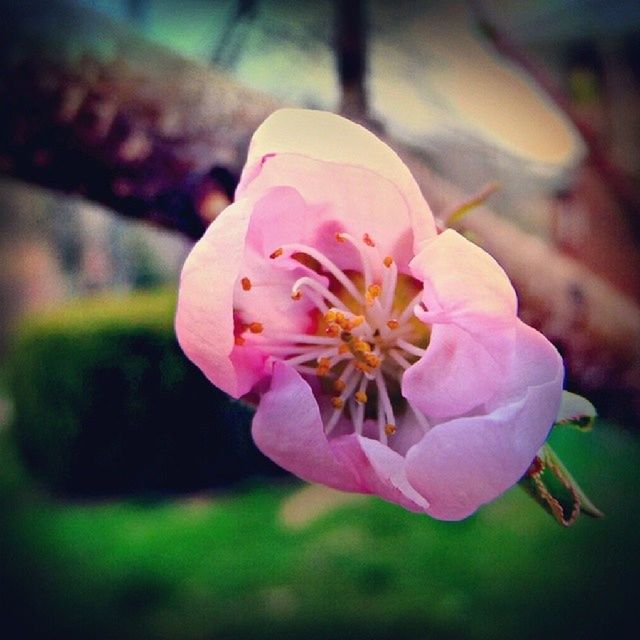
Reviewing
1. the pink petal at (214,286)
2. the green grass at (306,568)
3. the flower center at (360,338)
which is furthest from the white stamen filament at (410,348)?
the green grass at (306,568)

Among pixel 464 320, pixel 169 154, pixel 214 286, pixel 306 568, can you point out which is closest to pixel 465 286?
pixel 464 320

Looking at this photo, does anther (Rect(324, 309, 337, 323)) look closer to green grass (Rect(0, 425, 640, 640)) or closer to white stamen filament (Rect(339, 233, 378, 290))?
white stamen filament (Rect(339, 233, 378, 290))

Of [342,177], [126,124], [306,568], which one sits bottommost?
[306,568]

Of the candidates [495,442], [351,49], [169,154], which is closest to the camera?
[495,442]

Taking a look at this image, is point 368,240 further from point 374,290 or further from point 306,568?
point 306,568

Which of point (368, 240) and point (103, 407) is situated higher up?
point (368, 240)

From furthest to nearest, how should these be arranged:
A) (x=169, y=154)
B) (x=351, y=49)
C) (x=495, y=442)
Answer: (x=351, y=49) < (x=169, y=154) < (x=495, y=442)

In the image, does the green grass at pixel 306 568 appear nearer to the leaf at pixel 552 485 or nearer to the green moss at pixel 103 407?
the green moss at pixel 103 407

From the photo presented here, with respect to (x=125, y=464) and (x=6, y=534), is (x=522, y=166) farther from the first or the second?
(x=6, y=534)
